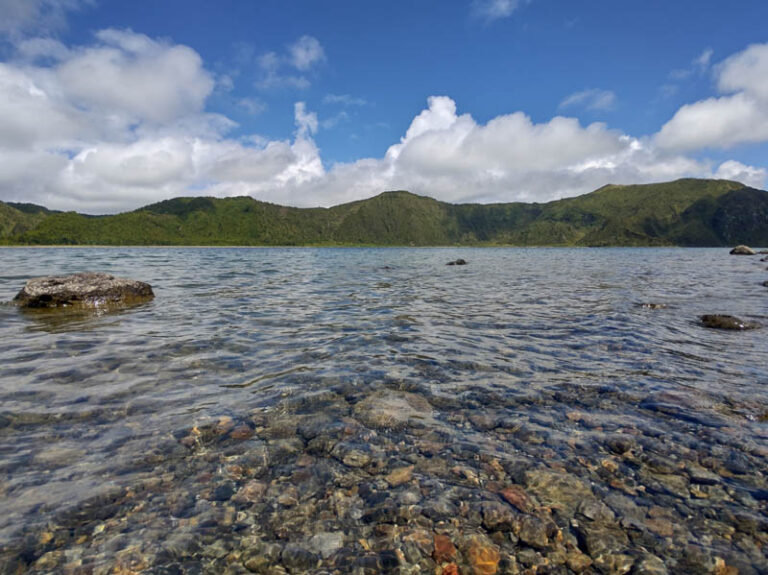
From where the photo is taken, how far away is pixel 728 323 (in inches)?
516

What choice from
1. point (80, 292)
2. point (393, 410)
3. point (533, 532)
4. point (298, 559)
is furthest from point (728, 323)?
point (80, 292)

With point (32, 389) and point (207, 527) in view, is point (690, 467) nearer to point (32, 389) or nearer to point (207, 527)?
point (207, 527)

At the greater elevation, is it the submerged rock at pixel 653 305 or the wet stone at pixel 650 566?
the wet stone at pixel 650 566

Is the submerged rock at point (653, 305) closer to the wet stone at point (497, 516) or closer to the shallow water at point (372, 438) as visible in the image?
the shallow water at point (372, 438)

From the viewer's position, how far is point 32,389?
289 inches

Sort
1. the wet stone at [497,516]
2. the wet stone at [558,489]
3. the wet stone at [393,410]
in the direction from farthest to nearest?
1. the wet stone at [393,410]
2. the wet stone at [558,489]
3. the wet stone at [497,516]

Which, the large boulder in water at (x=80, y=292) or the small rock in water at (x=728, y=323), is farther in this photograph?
the large boulder in water at (x=80, y=292)

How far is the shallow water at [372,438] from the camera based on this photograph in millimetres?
3965

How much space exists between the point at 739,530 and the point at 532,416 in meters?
2.82

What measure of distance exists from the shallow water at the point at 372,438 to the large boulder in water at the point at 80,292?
472 cm

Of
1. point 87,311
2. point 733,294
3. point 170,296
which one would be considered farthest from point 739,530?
point 733,294

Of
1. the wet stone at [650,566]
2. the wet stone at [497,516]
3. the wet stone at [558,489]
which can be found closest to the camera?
the wet stone at [650,566]

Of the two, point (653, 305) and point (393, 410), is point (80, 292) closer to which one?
point (393, 410)

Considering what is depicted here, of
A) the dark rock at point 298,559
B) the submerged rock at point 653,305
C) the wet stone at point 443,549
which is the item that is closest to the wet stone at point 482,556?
the wet stone at point 443,549
